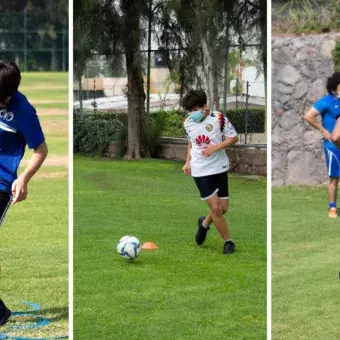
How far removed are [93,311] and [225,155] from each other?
3.98 feet

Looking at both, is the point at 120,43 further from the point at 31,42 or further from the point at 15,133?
the point at 31,42

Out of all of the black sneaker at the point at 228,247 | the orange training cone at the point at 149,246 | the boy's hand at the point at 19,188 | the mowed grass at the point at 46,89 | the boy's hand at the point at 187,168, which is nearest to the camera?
the boy's hand at the point at 19,188

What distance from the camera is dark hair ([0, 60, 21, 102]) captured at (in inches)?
150

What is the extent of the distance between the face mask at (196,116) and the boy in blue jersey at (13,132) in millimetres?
1366

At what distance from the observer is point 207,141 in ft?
16.9

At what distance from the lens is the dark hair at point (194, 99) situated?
4938 millimetres

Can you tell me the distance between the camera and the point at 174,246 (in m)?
5.58

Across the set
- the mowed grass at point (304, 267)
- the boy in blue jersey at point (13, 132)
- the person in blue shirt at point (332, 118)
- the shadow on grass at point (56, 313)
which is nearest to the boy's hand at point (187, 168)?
the mowed grass at point (304, 267)

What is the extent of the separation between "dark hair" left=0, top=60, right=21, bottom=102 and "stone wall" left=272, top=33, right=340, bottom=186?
3785mm

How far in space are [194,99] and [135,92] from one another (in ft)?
1.54

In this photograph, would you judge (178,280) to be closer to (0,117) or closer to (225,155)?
(225,155)

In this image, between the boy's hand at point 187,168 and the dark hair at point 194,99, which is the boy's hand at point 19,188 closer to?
the dark hair at point 194,99

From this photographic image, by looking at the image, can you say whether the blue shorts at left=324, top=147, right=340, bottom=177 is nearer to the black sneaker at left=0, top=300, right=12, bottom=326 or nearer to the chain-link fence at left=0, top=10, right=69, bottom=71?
the black sneaker at left=0, top=300, right=12, bottom=326

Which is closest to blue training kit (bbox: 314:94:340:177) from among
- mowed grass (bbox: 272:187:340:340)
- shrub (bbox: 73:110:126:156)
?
mowed grass (bbox: 272:187:340:340)
